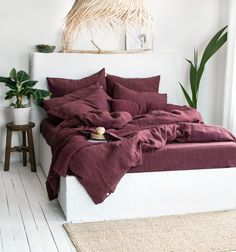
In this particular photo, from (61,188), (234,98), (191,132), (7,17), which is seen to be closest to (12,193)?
(61,188)

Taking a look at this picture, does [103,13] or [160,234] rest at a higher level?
[103,13]

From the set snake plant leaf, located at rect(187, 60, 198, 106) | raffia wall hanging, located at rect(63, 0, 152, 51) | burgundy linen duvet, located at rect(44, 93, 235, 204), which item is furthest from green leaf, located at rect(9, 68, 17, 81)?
snake plant leaf, located at rect(187, 60, 198, 106)

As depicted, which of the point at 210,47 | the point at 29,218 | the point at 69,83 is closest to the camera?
the point at 29,218

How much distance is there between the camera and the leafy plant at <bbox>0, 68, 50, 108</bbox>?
4.57 meters

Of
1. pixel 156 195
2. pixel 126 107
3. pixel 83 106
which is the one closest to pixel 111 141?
pixel 156 195

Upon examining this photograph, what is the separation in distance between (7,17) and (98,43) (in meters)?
1.06

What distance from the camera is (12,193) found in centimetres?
390

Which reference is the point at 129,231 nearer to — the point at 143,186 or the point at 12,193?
the point at 143,186

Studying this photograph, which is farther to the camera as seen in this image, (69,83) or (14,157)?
(14,157)

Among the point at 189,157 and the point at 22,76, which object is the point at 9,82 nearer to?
the point at 22,76

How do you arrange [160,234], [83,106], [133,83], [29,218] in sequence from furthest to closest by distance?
A: [133,83] → [83,106] → [29,218] → [160,234]

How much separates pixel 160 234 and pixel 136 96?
2.02m

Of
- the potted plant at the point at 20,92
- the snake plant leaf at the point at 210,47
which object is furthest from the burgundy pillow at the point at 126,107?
the snake plant leaf at the point at 210,47

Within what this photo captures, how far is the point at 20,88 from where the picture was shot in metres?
4.58
